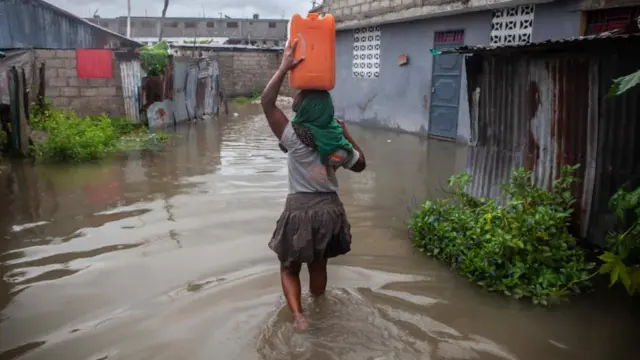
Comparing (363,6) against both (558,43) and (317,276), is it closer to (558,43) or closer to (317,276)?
(558,43)

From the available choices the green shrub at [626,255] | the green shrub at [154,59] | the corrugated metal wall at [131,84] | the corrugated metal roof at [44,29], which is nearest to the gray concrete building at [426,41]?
the green shrub at [626,255]

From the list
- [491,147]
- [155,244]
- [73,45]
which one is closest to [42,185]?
[155,244]

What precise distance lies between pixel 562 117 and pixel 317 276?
8.26ft

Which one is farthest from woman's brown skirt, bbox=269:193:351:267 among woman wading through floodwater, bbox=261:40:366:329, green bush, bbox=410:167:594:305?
green bush, bbox=410:167:594:305

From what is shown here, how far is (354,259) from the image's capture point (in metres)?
4.68

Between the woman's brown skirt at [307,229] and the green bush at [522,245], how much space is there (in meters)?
1.37

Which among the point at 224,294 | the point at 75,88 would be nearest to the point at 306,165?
the point at 224,294

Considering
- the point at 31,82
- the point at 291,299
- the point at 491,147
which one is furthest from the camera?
the point at 31,82

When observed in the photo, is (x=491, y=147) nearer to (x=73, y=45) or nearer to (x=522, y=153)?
(x=522, y=153)

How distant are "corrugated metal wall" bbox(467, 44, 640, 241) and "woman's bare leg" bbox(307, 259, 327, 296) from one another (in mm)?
2218

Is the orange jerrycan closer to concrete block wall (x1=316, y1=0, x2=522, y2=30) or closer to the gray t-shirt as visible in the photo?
the gray t-shirt

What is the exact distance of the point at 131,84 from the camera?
1184 centimetres

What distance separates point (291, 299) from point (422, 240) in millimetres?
1847

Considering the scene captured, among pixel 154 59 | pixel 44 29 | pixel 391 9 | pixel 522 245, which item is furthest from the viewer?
pixel 44 29
